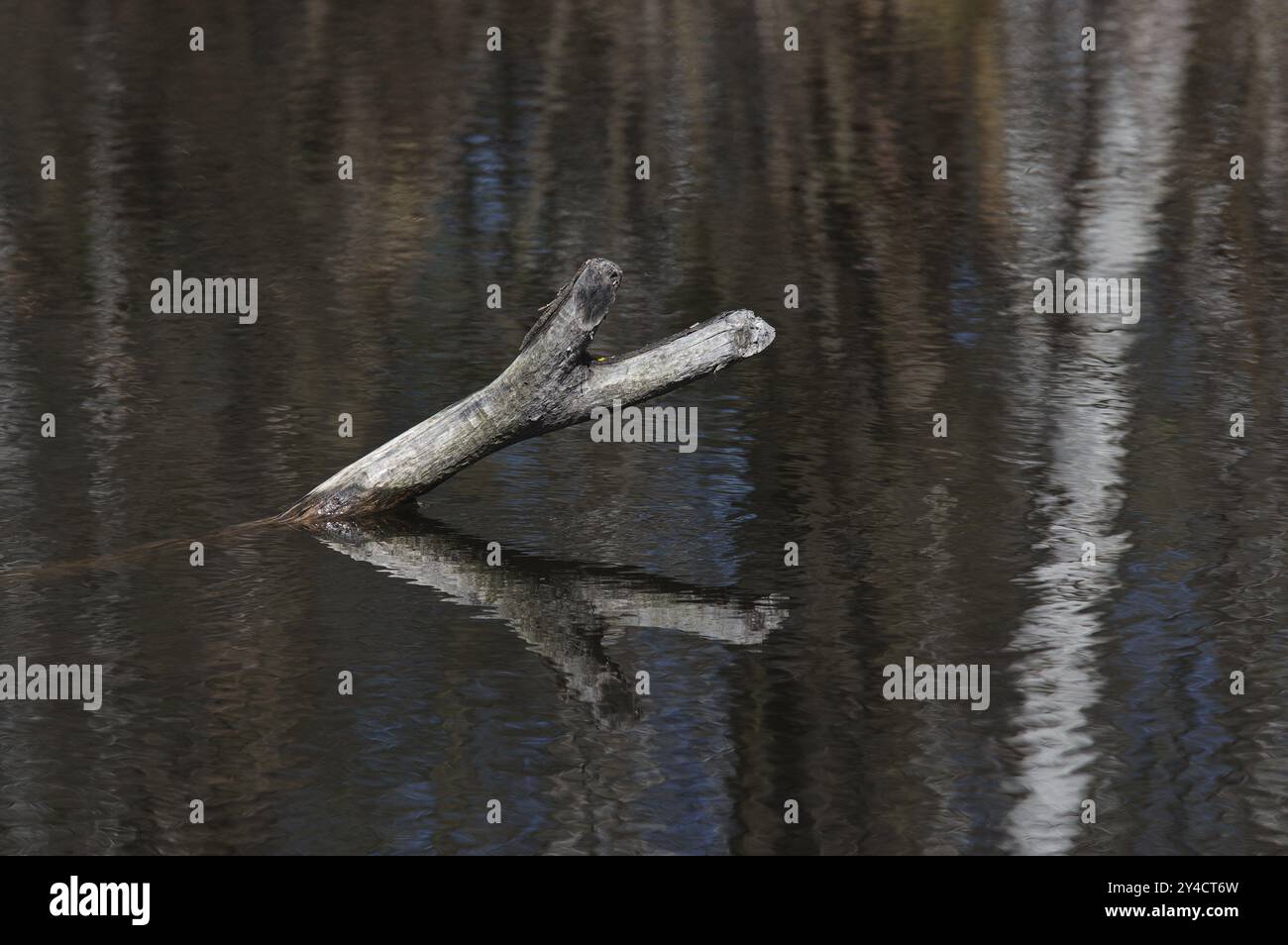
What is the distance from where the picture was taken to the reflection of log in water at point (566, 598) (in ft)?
26.2

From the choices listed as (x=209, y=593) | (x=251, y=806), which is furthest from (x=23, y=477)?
(x=251, y=806)

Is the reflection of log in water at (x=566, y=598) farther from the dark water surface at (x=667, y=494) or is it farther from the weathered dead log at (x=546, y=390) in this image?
the weathered dead log at (x=546, y=390)


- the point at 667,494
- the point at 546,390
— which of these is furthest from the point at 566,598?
the point at 667,494

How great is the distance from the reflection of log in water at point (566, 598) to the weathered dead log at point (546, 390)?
0.18 metres

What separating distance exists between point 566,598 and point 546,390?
1.05 meters

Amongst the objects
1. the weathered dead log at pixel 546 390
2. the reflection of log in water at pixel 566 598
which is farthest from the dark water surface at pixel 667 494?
the weathered dead log at pixel 546 390

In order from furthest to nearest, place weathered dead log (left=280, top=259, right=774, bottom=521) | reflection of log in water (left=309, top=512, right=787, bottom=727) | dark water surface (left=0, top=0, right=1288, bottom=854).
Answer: weathered dead log (left=280, top=259, right=774, bottom=521)
reflection of log in water (left=309, top=512, right=787, bottom=727)
dark water surface (left=0, top=0, right=1288, bottom=854)

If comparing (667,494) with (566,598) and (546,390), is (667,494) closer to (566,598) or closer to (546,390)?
(546,390)

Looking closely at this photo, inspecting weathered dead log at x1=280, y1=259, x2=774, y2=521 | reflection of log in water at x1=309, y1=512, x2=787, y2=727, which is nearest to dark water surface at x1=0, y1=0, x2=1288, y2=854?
reflection of log in water at x1=309, y1=512, x2=787, y2=727

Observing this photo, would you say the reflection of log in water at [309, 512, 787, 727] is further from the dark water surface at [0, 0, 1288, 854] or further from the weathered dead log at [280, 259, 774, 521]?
the weathered dead log at [280, 259, 774, 521]

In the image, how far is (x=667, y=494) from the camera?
9992 mm

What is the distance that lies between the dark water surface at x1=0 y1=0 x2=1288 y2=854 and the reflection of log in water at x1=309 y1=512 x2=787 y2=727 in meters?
0.03

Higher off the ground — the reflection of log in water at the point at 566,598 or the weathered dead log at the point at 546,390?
the weathered dead log at the point at 546,390

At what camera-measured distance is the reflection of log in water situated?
7.99 m
